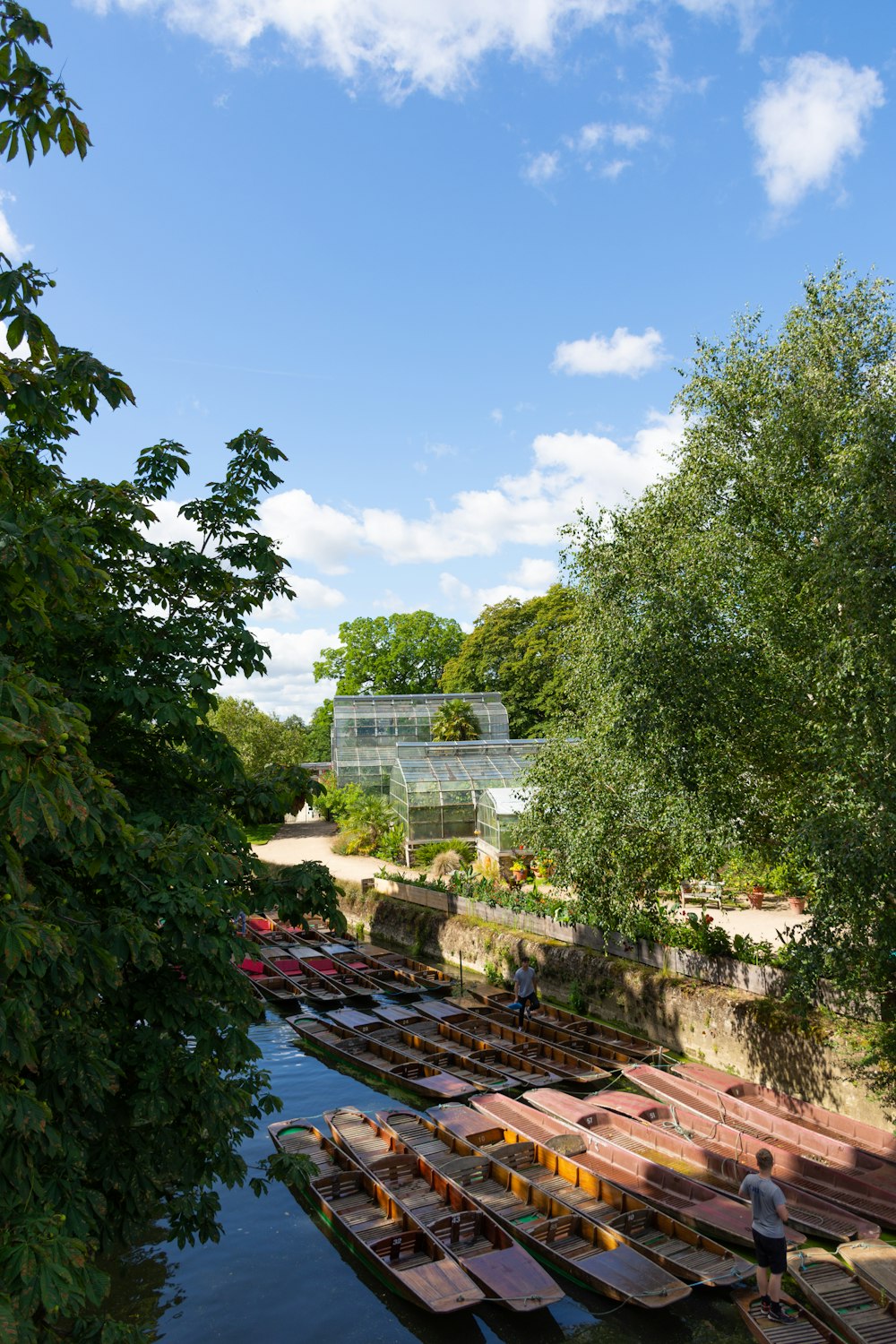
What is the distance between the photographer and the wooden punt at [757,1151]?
10984mm

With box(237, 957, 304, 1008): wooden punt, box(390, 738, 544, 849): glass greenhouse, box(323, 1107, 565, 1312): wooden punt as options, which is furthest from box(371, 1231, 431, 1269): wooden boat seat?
box(390, 738, 544, 849): glass greenhouse

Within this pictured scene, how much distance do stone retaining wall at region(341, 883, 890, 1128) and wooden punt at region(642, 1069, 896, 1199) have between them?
94 centimetres

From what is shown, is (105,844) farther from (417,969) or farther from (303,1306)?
(417,969)

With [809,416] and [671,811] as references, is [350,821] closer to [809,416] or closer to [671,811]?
[671,811]

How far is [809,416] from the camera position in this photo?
48.3 ft

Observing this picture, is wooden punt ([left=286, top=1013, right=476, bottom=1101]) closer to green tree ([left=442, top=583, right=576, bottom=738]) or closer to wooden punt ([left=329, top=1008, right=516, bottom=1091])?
wooden punt ([left=329, top=1008, right=516, bottom=1091])

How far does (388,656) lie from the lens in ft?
223

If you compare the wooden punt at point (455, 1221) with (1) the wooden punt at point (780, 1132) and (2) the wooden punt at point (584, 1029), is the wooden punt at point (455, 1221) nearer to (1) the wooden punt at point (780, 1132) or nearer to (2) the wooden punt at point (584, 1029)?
(1) the wooden punt at point (780, 1132)

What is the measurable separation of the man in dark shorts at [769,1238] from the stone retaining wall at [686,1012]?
504 cm

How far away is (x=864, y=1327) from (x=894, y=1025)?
4887 millimetres

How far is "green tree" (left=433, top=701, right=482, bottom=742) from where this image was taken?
46.1m

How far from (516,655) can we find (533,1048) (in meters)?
43.5

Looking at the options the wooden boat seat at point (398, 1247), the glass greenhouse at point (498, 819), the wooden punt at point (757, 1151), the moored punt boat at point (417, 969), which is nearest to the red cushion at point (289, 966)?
the moored punt boat at point (417, 969)

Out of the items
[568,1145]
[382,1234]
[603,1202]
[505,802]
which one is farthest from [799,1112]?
[505,802]
